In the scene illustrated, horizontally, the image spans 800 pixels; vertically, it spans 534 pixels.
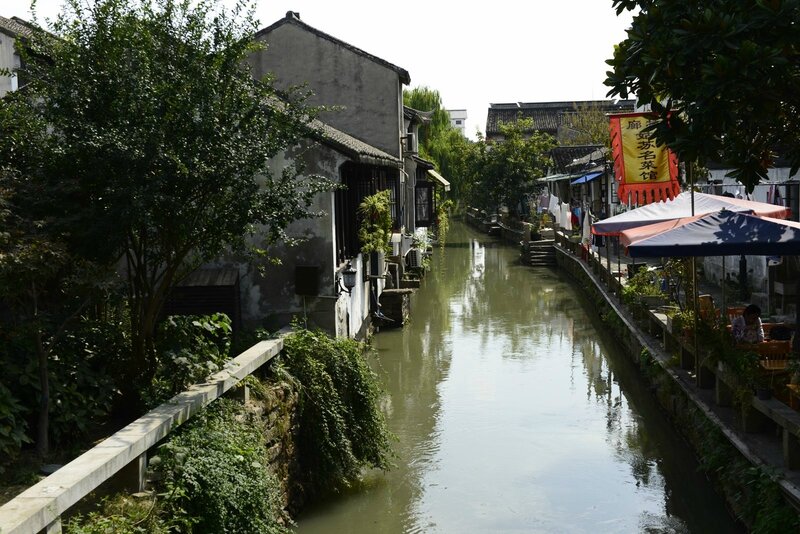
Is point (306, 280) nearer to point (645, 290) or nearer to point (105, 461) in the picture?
point (645, 290)

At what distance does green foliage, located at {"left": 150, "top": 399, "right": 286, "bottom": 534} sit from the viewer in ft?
23.5

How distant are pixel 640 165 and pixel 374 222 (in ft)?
17.3

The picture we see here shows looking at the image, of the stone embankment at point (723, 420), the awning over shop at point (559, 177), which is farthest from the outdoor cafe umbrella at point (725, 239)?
the awning over shop at point (559, 177)

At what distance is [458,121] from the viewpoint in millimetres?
159125

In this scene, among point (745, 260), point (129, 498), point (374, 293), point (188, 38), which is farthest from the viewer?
point (374, 293)

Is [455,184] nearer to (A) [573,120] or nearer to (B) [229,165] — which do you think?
(A) [573,120]

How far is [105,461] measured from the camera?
6.36 meters

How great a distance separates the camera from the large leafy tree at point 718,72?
744 centimetres

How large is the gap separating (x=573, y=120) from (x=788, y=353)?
6141cm

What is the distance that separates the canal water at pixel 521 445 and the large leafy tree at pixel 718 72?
167 inches

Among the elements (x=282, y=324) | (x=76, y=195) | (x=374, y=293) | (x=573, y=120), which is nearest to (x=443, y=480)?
(x=282, y=324)

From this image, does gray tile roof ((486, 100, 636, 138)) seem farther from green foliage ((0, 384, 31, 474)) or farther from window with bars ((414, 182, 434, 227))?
green foliage ((0, 384, 31, 474))

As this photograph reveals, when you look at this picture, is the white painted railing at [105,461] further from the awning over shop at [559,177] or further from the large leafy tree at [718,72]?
the awning over shop at [559,177]

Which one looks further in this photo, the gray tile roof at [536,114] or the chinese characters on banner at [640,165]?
the gray tile roof at [536,114]
